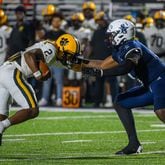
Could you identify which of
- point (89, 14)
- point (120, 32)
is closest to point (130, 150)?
point (120, 32)

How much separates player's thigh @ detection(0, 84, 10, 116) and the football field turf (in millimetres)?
416

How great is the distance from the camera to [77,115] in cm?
1496

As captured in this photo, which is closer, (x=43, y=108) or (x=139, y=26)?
(x=43, y=108)

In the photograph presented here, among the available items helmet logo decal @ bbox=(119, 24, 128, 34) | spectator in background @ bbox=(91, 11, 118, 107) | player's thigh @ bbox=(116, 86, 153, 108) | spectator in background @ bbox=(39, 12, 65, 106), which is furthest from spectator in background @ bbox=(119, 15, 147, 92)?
helmet logo decal @ bbox=(119, 24, 128, 34)

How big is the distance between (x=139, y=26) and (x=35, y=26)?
2047 millimetres

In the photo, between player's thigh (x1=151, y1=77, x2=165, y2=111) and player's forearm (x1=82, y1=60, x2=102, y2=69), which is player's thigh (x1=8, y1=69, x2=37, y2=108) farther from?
player's thigh (x1=151, y1=77, x2=165, y2=111)

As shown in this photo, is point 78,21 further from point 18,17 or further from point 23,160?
point 23,160

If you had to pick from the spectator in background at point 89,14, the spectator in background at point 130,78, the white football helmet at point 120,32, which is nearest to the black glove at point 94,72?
the white football helmet at point 120,32

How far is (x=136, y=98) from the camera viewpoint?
9641mm

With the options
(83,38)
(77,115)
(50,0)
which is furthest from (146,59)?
(50,0)

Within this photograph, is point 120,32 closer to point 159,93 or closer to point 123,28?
point 123,28

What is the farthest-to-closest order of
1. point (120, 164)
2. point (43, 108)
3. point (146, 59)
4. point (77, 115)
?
point (43, 108) → point (77, 115) → point (146, 59) → point (120, 164)

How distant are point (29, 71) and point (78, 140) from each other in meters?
1.51

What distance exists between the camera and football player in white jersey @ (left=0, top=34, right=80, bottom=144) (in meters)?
9.70
